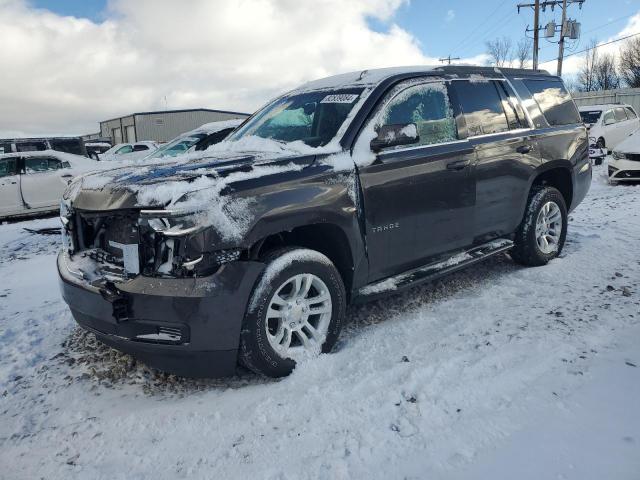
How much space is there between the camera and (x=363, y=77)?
3975mm

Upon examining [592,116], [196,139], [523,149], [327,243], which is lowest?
[327,243]

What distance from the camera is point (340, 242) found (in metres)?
3.28

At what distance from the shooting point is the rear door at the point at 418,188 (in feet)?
11.3

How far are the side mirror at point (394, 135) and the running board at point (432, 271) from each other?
37.8 inches

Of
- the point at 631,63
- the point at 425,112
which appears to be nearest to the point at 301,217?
the point at 425,112

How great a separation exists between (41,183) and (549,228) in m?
9.53

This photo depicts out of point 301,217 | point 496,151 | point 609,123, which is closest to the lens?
point 301,217

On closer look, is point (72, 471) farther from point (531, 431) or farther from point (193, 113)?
point (193, 113)

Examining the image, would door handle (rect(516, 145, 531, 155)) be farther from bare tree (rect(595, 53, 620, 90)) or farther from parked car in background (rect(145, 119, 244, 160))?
bare tree (rect(595, 53, 620, 90))

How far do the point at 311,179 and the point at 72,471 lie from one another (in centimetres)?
194

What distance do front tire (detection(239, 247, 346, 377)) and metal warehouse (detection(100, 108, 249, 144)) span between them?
41403 mm

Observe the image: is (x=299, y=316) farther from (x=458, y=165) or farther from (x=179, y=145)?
(x=179, y=145)

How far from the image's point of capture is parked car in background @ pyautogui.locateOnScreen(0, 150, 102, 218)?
1003 centimetres

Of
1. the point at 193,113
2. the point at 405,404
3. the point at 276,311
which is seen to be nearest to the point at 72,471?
the point at 276,311
